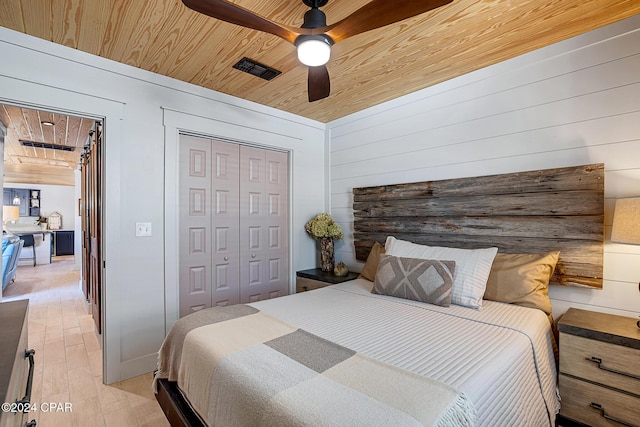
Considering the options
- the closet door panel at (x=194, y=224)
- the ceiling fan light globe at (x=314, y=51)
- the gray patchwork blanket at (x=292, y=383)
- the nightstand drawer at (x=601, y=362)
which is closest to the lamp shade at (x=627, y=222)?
the nightstand drawer at (x=601, y=362)

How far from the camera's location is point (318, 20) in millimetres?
1526

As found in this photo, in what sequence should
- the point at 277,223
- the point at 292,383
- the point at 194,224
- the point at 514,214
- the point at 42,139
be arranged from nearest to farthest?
the point at 292,383, the point at 514,214, the point at 194,224, the point at 277,223, the point at 42,139

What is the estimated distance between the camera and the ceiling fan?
125 cm

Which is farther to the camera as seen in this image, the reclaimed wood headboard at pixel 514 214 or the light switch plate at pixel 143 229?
the light switch plate at pixel 143 229

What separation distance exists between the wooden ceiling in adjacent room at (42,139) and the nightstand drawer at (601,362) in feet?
12.4

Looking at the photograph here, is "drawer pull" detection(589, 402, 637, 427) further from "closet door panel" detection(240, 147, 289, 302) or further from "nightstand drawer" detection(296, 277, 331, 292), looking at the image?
"closet door panel" detection(240, 147, 289, 302)

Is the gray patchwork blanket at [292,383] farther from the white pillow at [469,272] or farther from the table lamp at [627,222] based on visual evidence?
the table lamp at [627,222]

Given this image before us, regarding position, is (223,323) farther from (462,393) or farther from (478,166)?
(478,166)

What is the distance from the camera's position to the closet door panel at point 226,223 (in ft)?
9.52

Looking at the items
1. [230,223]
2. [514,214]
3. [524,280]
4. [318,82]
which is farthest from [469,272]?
[230,223]

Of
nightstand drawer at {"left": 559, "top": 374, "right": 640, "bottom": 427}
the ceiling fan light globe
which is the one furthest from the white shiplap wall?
the ceiling fan light globe

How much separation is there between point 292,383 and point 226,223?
2160 mm

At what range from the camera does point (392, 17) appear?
1.35m

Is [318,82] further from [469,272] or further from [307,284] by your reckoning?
[307,284]
